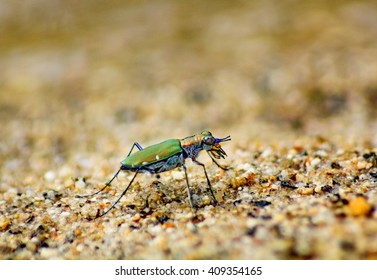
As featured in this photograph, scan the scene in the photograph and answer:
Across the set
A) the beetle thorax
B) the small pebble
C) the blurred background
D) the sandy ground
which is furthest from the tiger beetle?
the blurred background

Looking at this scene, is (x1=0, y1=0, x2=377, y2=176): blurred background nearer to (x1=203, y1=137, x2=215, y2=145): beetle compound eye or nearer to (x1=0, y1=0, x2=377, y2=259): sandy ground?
(x1=0, y1=0, x2=377, y2=259): sandy ground

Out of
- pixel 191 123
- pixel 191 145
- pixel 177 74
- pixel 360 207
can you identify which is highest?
pixel 177 74

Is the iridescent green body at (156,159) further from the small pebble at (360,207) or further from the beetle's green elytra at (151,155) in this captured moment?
the small pebble at (360,207)

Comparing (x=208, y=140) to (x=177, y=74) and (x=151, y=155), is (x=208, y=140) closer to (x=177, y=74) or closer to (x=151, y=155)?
(x=151, y=155)

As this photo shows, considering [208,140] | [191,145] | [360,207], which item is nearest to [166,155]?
Answer: [191,145]

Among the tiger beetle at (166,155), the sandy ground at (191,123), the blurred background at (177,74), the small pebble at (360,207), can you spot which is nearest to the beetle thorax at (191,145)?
the tiger beetle at (166,155)
